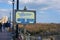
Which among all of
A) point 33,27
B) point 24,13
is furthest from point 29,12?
point 33,27

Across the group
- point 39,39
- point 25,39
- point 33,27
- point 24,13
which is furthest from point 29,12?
point 33,27

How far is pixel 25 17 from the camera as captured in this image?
2178 cm

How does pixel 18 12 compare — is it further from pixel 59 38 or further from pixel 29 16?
pixel 59 38

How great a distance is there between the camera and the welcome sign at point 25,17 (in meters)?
21.2

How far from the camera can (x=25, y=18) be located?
21.7 m

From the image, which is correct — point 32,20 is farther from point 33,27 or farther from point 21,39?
point 33,27

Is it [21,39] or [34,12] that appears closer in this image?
[21,39]

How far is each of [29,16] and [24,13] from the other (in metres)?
0.61

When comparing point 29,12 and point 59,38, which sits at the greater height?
point 29,12

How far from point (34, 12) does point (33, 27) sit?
623 inches

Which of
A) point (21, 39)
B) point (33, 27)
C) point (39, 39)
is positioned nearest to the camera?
point (39, 39)

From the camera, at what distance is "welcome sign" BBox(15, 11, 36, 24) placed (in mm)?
21158

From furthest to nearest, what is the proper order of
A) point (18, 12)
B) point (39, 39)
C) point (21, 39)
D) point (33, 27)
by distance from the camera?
point (33, 27)
point (18, 12)
point (21, 39)
point (39, 39)

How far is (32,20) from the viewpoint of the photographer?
70.3 ft
